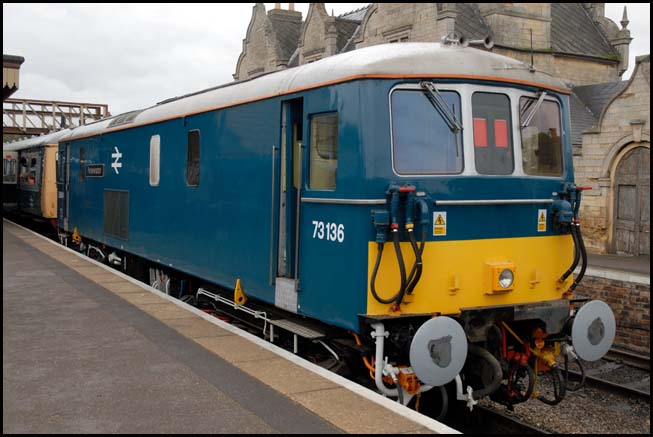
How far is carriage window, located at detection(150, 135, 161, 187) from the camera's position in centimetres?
1008

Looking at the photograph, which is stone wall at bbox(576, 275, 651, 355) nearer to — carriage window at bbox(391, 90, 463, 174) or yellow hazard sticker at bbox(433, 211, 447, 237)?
yellow hazard sticker at bbox(433, 211, 447, 237)

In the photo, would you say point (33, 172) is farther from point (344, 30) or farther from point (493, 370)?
point (344, 30)

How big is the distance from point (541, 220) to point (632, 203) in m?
15.7

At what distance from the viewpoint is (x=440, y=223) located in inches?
236

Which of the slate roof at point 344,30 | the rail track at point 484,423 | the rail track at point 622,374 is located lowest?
the rail track at point 622,374

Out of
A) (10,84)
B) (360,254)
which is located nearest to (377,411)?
(360,254)

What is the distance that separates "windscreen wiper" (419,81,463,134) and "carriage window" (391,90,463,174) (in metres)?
0.03

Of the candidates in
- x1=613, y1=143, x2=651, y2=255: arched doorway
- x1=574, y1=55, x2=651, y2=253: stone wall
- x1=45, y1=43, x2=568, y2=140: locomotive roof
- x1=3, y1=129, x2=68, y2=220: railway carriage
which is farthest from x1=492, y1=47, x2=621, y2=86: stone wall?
x1=45, y1=43, x2=568, y2=140: locomotive roof

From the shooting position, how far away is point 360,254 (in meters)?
5.78

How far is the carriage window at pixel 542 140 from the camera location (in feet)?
21.7

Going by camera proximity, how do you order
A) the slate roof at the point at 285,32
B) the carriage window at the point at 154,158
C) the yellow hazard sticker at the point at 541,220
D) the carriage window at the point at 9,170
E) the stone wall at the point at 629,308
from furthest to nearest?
the slate roof at the point at 285,32
the carriage window at the point at 9,170
the stone wall at the point at 629,308
the carriage window at the point at 154,158
the yellow hazard sticker at the point at 541,220

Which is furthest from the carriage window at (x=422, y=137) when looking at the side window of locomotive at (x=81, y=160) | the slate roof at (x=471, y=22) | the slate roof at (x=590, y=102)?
the slate roof at (x=471, y=22)

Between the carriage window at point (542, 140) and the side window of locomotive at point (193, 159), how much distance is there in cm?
412

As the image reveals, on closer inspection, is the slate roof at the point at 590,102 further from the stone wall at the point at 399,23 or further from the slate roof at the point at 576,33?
the stone wall at the point at 399,23
